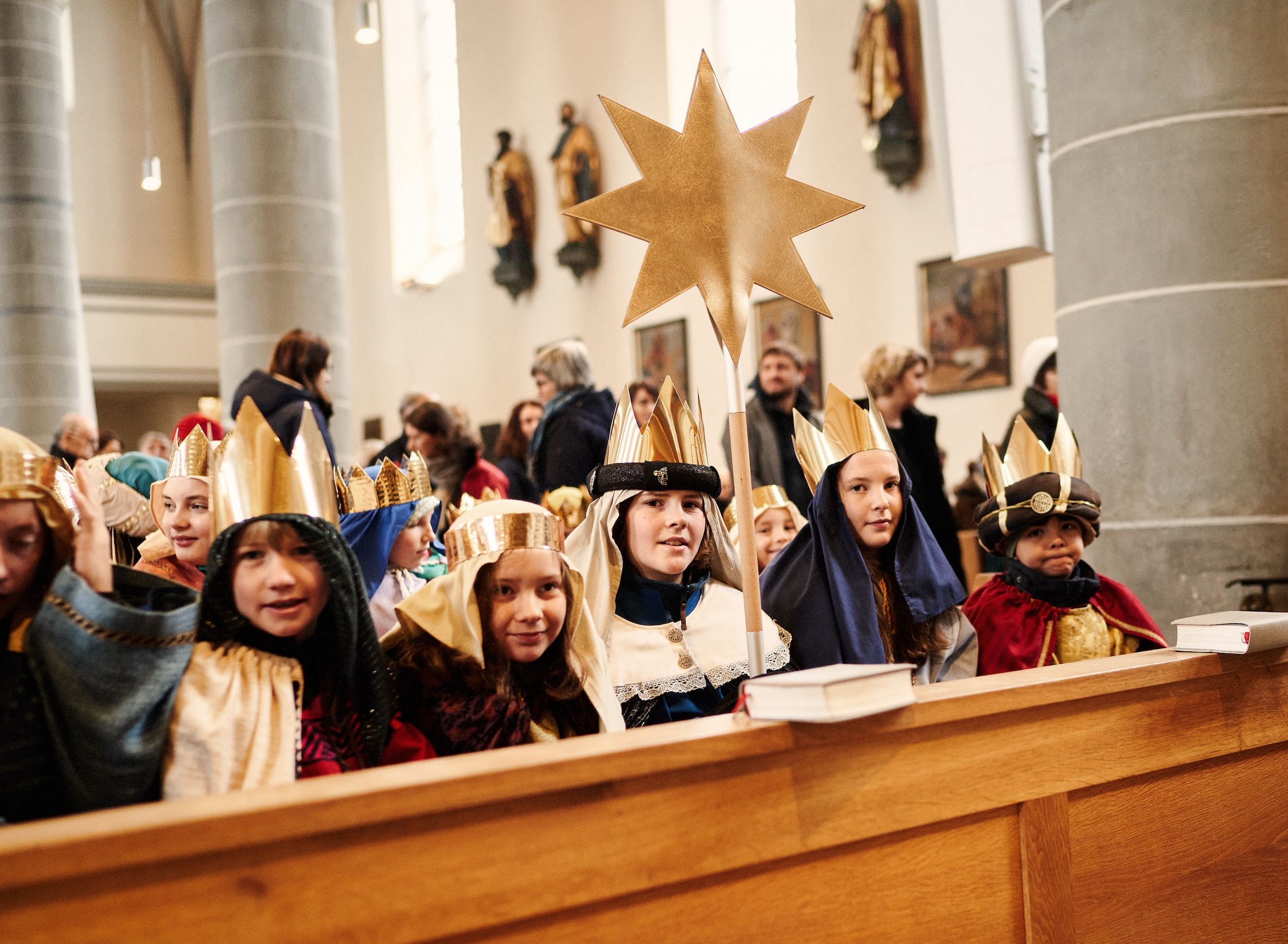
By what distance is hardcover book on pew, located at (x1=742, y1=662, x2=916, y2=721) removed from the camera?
Result: 164cm

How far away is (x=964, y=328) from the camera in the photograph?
884 cm

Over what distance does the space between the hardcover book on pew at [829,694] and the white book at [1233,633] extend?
2.54ft

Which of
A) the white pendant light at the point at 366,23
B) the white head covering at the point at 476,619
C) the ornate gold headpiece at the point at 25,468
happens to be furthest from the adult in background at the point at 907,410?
the white pendant light at the point at 366,23

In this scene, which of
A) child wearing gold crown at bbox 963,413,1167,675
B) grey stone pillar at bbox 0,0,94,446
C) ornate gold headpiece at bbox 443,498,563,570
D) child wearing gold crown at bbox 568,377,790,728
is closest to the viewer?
ornate gold headpiece at bbox 443,498,563,570

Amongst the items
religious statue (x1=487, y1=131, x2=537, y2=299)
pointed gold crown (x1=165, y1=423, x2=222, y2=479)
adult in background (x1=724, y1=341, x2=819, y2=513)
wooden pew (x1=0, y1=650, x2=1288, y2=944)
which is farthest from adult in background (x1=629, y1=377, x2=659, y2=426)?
religious statue (x1=487, y1=131, x2=537, y2=299)

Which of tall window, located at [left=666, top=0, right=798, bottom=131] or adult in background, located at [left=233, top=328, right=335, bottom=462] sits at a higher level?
tall window, located at [left=666, top=0, right=798, bottom=131]

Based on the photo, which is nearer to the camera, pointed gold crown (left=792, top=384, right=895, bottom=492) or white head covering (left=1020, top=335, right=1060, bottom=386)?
pointed gold crown (left=792, top=384, right=895, bottom=492)

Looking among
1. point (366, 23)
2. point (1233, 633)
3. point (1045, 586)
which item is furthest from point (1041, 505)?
point (366, 23)

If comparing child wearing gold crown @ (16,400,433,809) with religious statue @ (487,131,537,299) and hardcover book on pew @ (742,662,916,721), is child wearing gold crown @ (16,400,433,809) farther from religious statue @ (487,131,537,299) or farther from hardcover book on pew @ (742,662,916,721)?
religious statue @ (487,131,537,299)

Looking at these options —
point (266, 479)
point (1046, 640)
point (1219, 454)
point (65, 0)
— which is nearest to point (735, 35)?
point (65, 0)

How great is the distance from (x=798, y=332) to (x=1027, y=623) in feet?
23.8

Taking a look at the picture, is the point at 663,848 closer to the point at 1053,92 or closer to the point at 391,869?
the point at 391,869

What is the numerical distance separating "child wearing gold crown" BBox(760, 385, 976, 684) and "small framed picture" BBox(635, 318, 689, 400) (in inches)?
319

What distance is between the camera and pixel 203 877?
125 centimetres
